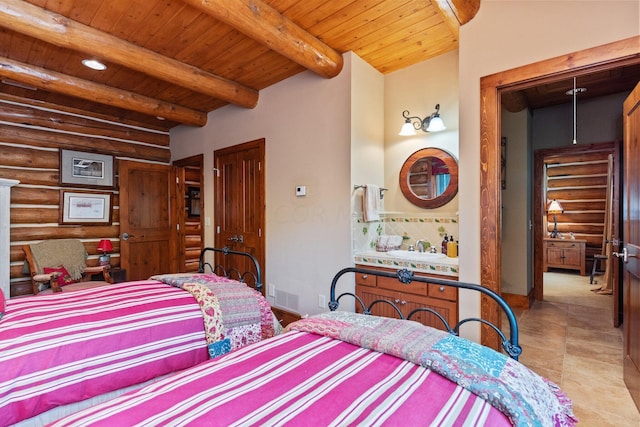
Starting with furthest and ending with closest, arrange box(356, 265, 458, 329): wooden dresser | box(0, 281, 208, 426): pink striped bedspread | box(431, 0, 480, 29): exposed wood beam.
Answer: box(356, 265, 458, 329): wooden dresser < box(431, 0, 480, 29): exposed wood beam < box(0, 281, 208, 426): pink striped bedspread

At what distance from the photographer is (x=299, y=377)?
1.08m

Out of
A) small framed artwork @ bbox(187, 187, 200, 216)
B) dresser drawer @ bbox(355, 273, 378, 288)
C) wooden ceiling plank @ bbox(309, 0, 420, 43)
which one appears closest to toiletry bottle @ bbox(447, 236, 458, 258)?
dresser drawer @ bbox(355, 273, 378, 288)

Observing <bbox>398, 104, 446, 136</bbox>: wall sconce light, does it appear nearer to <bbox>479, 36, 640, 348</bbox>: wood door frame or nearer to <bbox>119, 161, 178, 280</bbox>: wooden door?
<bbox>479, 36, 640, 348</bbox>: wood door frame

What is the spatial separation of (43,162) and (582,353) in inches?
253

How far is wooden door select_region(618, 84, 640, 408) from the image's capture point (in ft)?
6.63

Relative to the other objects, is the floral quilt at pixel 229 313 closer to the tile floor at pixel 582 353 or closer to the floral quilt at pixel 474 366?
the floral quilt at pixel 474 366

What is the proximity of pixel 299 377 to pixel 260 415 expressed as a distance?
22cm

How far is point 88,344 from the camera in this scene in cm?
163

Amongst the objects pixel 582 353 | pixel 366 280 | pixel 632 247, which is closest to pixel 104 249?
pixel 366 280

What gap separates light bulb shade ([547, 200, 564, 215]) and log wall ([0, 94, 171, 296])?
27.1 feet

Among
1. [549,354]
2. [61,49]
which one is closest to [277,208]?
[61,49]

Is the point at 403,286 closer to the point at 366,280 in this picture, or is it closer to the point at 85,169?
the point at 366,280

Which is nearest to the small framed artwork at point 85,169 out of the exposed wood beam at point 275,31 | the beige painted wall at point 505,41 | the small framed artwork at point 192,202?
the small framed artwork at point 192,202

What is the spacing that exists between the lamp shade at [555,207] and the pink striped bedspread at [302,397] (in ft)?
24.0
